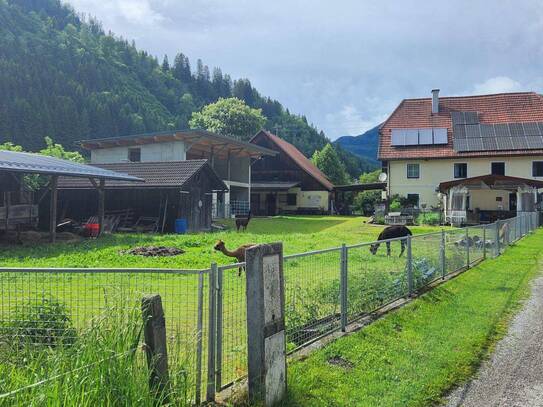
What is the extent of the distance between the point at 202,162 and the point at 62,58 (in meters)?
97.7

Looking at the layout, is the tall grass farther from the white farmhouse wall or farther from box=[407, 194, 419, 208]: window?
the white farmhouse wall

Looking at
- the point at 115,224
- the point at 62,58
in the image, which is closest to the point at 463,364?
the point at 115,224

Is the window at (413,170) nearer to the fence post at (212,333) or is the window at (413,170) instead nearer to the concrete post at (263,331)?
the concrete post at (263,331)

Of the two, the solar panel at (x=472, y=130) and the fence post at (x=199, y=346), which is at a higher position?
the solar panel at (x=472, y=130)

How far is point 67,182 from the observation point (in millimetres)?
27156

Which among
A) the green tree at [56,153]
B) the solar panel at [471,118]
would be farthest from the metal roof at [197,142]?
the solar panel at [471,118]

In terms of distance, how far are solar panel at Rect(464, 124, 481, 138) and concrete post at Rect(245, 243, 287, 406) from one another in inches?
1655

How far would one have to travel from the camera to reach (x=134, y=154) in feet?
130

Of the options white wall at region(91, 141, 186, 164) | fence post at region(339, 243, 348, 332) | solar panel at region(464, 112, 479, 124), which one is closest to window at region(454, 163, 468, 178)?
solar panel at region(464, 112, 479, 124)

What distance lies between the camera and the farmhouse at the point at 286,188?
51.6 m

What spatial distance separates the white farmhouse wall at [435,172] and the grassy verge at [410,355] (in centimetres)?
3352

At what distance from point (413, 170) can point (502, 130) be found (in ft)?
26.6

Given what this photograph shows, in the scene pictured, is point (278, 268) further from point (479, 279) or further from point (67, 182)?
point (67, 182)

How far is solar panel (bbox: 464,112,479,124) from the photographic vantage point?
145ft
